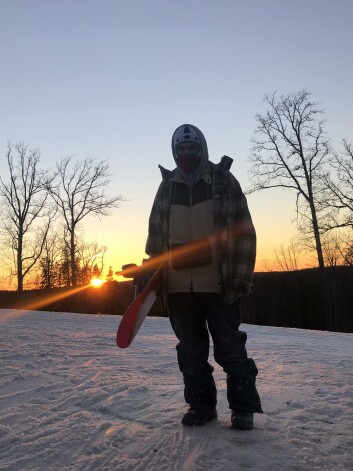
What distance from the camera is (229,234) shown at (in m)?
2.83

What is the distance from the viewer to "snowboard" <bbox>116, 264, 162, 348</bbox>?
274 cm

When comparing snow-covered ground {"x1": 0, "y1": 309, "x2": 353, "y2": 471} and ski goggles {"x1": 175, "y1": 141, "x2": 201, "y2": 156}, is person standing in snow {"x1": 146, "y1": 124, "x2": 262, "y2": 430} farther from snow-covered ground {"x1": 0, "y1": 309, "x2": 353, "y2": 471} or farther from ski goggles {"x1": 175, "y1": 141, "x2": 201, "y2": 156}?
snow-covered ground {"x1": 0, "y1": 309, "x2": 353, "y2": 471}

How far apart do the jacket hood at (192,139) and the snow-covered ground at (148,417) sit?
1.68m

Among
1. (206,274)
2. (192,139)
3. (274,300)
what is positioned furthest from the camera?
(274,300)

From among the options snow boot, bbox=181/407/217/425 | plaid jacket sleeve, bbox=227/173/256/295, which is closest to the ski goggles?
plaid jacket sleeve, bbox=227/173/256/295

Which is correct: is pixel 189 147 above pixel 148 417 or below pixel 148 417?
above

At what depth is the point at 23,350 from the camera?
5738mm

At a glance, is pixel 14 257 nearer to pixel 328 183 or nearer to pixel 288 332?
pixel 328 183

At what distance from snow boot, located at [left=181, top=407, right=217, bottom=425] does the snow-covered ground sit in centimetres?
5

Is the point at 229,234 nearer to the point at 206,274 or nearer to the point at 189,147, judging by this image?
the point at 206,274

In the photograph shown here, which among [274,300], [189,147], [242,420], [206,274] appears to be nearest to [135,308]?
[206,274]

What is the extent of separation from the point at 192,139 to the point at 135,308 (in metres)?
1.27

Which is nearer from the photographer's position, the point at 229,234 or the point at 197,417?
the point at 197,417

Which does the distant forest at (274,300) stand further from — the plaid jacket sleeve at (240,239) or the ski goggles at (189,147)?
the plaid jacket sleeve at (240,239)
